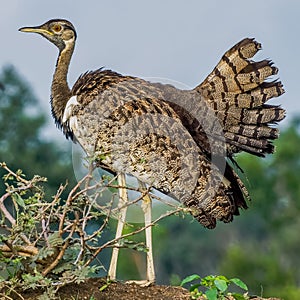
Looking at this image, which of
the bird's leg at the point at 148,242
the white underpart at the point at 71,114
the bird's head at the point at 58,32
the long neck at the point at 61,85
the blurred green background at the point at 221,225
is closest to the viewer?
the bird's leg at the point at 148,242

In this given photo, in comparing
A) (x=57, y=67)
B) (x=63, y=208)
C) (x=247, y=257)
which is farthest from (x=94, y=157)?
(x=247, y=257)

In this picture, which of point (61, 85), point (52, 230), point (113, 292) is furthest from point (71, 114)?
point (113, 292)

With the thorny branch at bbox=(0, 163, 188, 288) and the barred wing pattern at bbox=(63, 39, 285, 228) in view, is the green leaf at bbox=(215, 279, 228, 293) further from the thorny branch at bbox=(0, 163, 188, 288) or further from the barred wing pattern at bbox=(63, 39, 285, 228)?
the barred wing pattern at bbox=(63, 39, 285, 228)

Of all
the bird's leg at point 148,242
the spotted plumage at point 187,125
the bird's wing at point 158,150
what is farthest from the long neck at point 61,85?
the bird's leg at point 148,242

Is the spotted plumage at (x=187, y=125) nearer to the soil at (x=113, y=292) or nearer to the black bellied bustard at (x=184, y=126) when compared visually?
the black bellied bustard at (x=184, y=126)

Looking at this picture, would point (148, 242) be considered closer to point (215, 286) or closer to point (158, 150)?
point (158, 150)

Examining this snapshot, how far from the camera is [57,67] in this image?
33.1 ft

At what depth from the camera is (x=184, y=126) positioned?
8891mm

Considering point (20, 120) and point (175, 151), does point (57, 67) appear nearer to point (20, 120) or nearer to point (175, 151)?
point (175, 151)

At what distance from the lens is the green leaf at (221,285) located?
720 centimetres

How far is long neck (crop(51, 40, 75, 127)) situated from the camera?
9539 millimetres

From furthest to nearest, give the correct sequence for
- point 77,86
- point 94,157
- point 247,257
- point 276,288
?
point 247,257 < point 276,288 < point 77,86 < point 94,157

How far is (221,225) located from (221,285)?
161 ft

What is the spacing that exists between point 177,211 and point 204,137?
206cm
